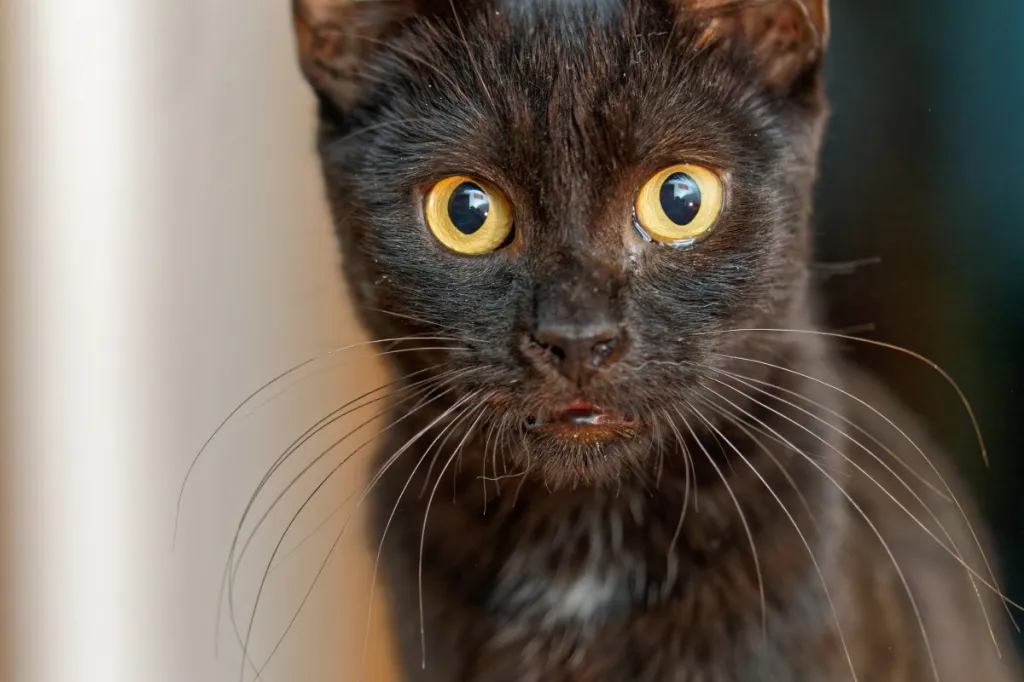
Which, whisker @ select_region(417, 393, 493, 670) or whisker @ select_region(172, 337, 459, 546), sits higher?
whisker @ select_region(172, 337, 459, 546)

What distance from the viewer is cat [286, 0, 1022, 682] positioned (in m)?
0.69

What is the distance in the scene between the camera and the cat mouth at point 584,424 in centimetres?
69

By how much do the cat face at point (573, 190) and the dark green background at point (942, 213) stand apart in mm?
89

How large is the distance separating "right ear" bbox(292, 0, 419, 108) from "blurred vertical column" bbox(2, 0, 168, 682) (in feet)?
0.48

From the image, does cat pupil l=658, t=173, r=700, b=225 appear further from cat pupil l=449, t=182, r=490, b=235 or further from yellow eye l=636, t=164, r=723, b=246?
cat pupil l=449, t=182, r=490, b=235

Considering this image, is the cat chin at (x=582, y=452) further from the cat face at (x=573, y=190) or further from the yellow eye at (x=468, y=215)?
the yellow eye at (x=468, y=215)

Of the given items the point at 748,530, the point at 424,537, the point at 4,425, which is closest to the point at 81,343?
the point at 4,425

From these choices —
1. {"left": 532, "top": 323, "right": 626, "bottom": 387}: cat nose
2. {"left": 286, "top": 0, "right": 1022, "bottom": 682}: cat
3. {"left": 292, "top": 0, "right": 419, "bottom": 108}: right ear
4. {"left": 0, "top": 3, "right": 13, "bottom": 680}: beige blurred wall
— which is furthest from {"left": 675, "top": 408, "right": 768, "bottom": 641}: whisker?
{"left": 0, "top": 3, "right": 13, "bottom": 680}: beige blurred wall

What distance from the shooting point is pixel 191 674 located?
78cm

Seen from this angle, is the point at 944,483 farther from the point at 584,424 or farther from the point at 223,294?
the point at 223,294

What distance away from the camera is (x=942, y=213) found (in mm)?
819

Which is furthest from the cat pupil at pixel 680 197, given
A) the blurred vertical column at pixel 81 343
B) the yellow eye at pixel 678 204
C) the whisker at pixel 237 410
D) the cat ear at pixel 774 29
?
the blurred vertical column at pixel 81 343

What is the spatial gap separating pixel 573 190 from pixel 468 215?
9cm

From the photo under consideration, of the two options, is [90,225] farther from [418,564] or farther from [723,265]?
[723,265]
